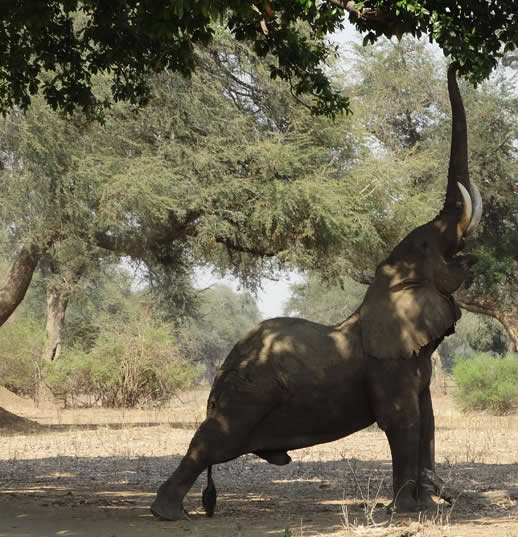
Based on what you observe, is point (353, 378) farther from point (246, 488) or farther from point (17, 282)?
point (17, 282)

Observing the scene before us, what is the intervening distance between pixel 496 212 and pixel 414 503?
69.1ft

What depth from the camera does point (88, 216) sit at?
732 inches

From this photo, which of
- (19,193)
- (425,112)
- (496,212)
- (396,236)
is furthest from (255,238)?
(425,112)

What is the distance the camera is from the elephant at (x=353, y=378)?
7273 mm

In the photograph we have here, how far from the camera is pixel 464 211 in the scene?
294 inches

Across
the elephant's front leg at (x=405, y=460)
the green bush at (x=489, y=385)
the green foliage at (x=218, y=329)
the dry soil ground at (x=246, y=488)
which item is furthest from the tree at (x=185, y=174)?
the green foliage at (x=218, y=329)

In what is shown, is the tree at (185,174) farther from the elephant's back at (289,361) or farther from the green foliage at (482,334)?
the green foliage at (482,334)

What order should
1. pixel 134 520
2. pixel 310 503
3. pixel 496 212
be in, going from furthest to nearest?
pixel 496 212
pixel 310 503
pixel 134 520

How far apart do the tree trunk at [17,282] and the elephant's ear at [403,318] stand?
12755 millimetres

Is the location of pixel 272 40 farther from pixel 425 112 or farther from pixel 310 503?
pixel 425 112

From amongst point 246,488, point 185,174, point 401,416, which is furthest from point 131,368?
point 401,416

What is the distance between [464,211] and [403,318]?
41.0 inches

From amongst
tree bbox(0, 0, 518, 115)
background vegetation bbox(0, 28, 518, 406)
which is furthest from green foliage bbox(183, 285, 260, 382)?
tree bbox(0, 0, 518, 115)

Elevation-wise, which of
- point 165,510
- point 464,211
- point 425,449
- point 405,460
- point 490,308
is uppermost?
point 490,308
